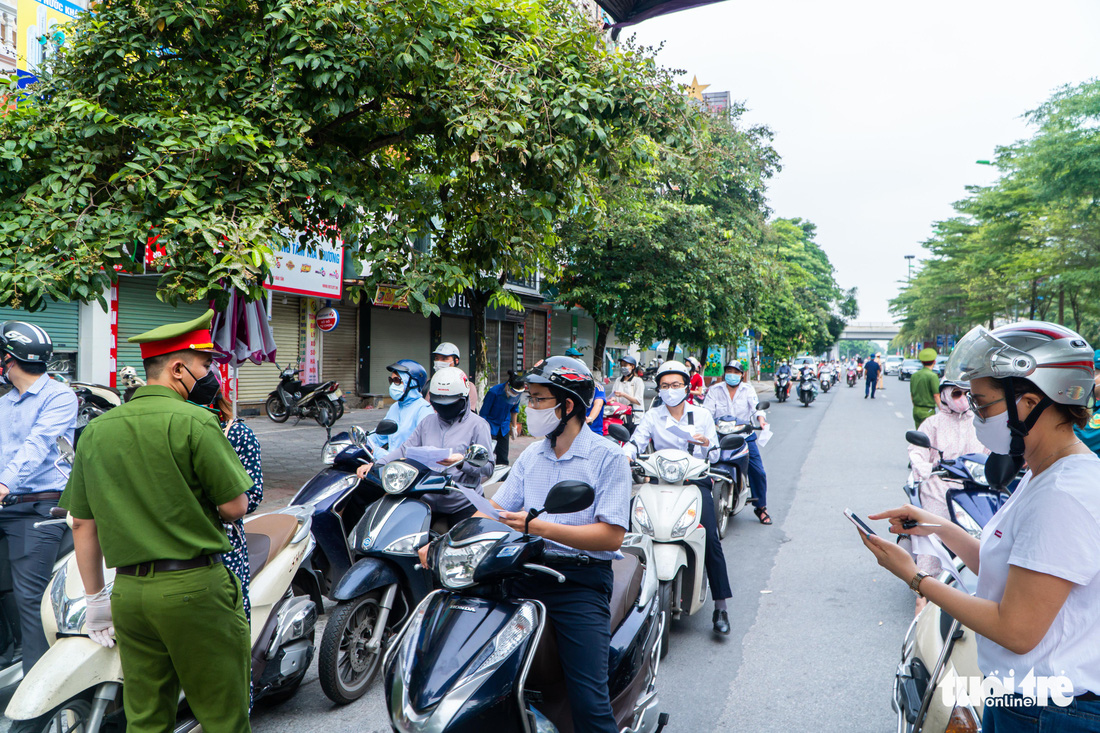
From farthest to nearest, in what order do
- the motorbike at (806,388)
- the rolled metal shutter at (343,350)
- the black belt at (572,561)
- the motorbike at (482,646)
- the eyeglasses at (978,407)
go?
the motorbike at (806,388), the rolled metal shutter at (343,350), the black belt at (572,561), the motorbike at (482,646), the eyeglasses at (978,407)

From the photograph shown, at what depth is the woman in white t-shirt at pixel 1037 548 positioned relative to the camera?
65.2 inches

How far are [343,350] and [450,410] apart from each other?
1400 cm

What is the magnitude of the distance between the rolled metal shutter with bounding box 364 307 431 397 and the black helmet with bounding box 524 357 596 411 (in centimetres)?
1632

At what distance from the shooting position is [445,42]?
7207mm

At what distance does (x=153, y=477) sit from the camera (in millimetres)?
2414

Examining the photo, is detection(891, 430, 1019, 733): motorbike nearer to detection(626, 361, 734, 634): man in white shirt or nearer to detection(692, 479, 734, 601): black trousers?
detection(692, 479, 734, 601): black trousers

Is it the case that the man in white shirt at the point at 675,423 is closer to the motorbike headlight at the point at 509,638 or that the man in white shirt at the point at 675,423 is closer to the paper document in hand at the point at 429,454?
the paper document in hand at the point at 429,454

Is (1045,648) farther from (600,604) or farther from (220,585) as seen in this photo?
(220,585)

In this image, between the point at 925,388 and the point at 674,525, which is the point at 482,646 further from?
the point at 925,388

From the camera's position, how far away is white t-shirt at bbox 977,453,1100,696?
1.64m

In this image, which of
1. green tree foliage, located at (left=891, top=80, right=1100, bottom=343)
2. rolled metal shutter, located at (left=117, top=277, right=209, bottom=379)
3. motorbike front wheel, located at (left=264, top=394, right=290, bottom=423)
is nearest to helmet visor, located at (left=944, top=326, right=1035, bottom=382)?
rolled metal shutter, located at (left=117, top=277, right=209, bottom=379)

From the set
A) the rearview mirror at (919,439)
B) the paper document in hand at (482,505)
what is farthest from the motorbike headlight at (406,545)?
the rearview mirror at (919,439)

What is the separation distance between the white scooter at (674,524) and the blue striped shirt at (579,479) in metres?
1.71

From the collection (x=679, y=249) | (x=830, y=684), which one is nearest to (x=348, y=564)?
(x=830, y=684)
